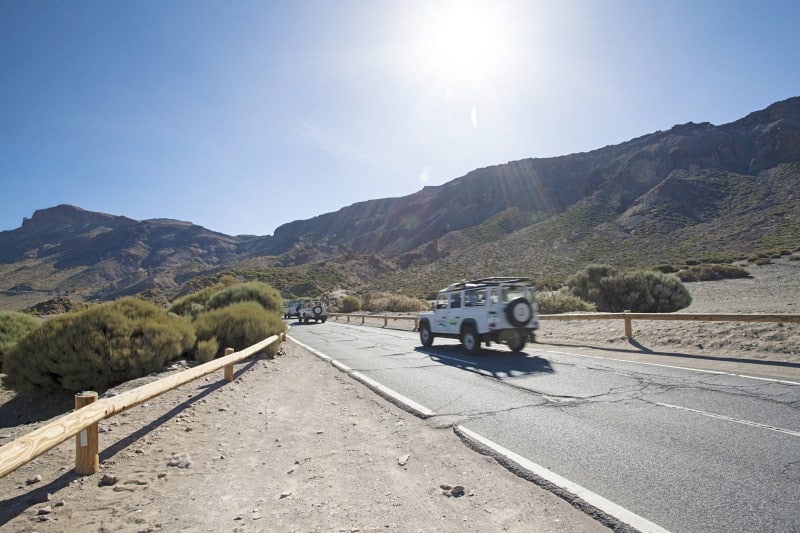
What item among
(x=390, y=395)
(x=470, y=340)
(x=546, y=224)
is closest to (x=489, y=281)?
(x=470, y=340)

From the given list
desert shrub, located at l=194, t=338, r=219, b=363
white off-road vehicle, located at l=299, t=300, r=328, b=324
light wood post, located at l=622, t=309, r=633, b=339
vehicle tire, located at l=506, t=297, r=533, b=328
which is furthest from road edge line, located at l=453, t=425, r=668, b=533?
white off-road vehicle, located at l=299, t=300, r=328, b=324

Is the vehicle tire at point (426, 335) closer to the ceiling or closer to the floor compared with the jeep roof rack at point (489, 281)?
closer to the floor

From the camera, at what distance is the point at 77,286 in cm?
10462

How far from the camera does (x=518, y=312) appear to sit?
11656 mm

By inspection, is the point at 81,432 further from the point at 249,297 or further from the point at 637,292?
the point at 637,292

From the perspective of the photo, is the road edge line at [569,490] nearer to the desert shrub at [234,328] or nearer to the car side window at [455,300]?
the car side window at [455,300]

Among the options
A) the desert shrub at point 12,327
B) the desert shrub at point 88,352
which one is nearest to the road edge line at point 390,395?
the desert shrub at point 88,352

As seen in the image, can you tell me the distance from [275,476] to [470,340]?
8878mm

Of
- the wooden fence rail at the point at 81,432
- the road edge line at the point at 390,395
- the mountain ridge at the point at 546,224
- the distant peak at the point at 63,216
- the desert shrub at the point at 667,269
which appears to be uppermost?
the distant peak at the point at 63,216

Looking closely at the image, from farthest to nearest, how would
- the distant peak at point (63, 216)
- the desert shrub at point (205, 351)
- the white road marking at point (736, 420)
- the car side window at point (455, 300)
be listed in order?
the distant peak at point (63, 216), the car side window at point (455, 300), the desert shrub at point (205, 351), the white road marking at point (736, 420)

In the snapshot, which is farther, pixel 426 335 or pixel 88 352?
pixel 426 335

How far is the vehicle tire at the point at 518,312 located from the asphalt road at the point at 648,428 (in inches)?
74.6

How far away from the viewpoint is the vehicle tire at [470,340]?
1210 centimetres

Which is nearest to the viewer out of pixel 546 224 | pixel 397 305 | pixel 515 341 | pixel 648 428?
pixel 648 428
